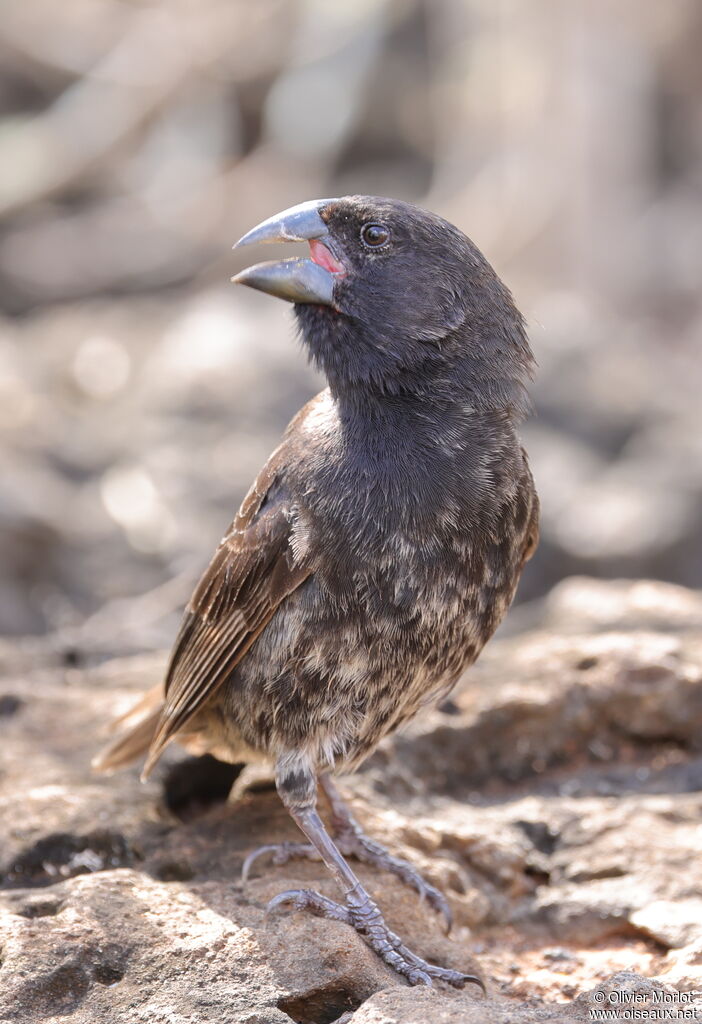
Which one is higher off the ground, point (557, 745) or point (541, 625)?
point (541, 625)

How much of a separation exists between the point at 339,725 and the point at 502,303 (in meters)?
1.21

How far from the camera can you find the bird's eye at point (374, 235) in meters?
3.38

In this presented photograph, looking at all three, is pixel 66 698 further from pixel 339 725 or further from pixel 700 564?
pixel 700 564

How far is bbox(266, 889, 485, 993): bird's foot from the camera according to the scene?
3.11m

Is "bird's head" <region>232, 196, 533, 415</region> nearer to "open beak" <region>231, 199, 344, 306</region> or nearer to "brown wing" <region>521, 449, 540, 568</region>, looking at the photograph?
"open beak" <region>231, 199, 344, 306</region>

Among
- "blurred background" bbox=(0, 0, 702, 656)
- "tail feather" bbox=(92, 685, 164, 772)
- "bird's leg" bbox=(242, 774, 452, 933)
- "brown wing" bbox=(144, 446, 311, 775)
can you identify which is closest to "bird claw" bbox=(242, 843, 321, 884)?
"bird's leg" bbox=(242, 774, 452, 933)

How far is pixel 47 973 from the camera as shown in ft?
9.37

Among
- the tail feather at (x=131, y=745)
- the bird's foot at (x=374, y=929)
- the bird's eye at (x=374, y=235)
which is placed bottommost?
the bird's foot at (x=374, y=929)

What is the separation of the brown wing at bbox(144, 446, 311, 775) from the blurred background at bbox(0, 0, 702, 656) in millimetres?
1855

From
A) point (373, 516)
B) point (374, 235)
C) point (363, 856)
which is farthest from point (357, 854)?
point (374, 235)

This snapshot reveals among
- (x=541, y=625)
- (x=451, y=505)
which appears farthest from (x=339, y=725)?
(x=541, y=625)

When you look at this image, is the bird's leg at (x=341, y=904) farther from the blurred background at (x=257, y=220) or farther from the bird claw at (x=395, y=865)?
the blurred background at (x=257, y=220)

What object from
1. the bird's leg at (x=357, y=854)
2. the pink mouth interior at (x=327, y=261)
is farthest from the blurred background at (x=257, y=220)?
the pink mouth interior at (x=327, y=261)

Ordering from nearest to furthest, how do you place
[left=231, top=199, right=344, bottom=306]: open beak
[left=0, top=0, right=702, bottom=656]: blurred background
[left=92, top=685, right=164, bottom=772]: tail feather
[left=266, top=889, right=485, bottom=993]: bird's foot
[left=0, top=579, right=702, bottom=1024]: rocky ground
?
[left=0, top=579, right=702, bottom=1024]: rocky ground < [left=266, top=889, right=485, bottom=993]: bird's foot < [left=231, top=199, right=344, bottom=306]: open beak < [left=92, top=685, right=164, bottom=772]: tail feather < [left=0, top=0, right=702, bottom=656]: blurred background
